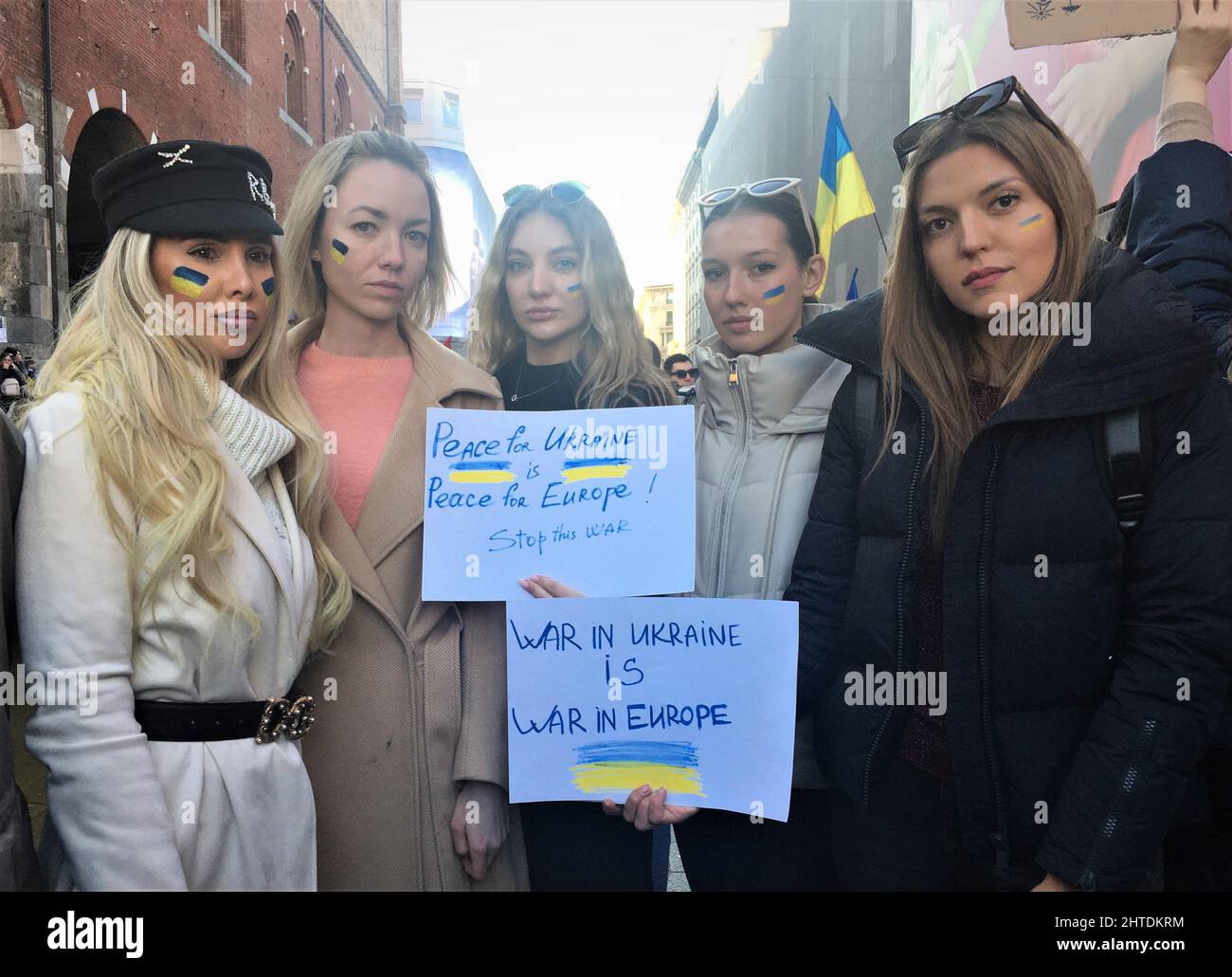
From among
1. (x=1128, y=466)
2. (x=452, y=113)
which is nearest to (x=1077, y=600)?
(x=1128, y=466)

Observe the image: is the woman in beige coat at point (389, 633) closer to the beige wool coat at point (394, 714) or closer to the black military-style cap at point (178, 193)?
the beige wool coat at point (394, 714)

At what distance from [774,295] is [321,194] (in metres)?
1.07

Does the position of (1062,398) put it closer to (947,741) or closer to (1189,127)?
(947,741)

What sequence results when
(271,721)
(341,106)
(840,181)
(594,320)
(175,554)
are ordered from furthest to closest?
(840,181)
(341,106)
(594,320)
(271,721)
(175,554)

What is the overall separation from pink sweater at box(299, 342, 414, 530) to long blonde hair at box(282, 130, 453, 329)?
13cm

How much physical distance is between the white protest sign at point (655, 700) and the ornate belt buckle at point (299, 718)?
0.40 meters

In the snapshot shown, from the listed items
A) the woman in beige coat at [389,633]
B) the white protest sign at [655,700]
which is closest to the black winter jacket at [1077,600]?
the white protest sign at [655,700]

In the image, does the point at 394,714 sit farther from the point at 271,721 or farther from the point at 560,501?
the point at 560,501

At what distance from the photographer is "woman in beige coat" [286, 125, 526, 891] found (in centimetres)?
177

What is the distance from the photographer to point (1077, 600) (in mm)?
1455

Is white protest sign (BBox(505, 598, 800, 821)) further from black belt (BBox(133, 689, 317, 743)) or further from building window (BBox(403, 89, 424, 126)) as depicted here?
building window (BBox(403, 89, 424, 126))

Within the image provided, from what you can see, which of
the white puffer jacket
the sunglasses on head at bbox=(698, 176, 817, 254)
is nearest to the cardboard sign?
the sunglasses on head at bbox=(698, 176, 817, 254)

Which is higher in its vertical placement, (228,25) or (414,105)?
(414,105)
